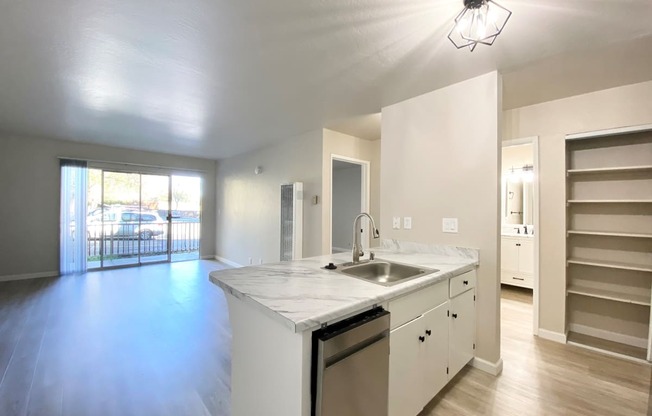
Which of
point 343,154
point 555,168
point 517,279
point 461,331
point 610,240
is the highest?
point 343,154

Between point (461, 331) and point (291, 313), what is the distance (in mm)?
1586

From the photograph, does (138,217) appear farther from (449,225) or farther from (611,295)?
(611,295)

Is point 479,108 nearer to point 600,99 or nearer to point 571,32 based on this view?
point 571,32

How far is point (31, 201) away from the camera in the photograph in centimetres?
481

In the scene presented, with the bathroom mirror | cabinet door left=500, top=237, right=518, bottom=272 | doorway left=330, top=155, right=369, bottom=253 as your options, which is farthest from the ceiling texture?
doorway left=330, top=155, right=369, bottom=253

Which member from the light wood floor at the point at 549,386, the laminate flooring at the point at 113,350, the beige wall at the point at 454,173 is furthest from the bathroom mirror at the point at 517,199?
the laminate flooring at the point at 113,350

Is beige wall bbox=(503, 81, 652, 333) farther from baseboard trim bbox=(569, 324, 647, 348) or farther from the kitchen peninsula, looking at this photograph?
the kitchen peninsula

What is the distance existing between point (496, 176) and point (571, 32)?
99cm

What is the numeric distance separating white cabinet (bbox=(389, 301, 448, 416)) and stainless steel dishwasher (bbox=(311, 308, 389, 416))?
108 mm

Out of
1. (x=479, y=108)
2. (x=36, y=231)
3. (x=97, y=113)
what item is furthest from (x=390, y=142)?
(x=36, y=231)

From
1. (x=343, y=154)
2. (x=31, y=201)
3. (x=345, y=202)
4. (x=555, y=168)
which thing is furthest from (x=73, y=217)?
(x=555, y=168)

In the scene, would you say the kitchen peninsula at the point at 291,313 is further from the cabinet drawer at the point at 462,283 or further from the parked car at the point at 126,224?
the parked car at the point at 126,224

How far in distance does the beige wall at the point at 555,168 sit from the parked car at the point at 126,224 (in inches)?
270

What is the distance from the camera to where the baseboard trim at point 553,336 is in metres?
2.71
